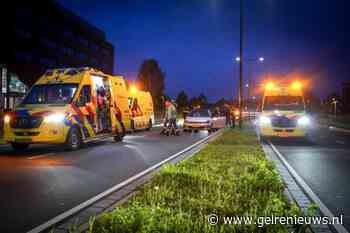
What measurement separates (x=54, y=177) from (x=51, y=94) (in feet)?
22.9

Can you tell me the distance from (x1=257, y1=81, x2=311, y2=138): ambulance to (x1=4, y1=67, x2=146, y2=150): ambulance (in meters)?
6.85

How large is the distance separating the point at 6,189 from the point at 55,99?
7.93 meters

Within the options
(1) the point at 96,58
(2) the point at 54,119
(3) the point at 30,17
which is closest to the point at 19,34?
(3) the point at 30,17

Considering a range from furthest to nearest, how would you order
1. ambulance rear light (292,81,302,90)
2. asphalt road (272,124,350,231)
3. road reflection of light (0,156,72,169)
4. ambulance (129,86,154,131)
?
ambulance (129,86,154,131) < ambulance rear light (292,81,302,90) < road reflection of light (0,156,72,169) < asphalt road (272,124,350,231)

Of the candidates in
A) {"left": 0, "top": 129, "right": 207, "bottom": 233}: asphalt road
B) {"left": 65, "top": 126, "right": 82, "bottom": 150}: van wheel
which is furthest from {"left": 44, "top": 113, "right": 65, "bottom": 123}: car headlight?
{"left": 0, "top": 129, "right": 207, "bottom": 233}: asphalt road

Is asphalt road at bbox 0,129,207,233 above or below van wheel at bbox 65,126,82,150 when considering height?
below

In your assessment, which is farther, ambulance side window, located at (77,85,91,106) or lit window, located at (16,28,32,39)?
lit window, located at (16,28,32,39)

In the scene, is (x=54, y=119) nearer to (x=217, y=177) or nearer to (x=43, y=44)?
(x=217, y=177)

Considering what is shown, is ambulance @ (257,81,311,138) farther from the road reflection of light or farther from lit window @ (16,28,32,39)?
lit window @ (16,28,32,39)

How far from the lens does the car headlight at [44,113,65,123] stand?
14.1 meters

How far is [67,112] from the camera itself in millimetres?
14617

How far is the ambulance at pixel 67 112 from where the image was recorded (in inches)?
555

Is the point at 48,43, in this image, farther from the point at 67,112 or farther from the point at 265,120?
the point at 67,112

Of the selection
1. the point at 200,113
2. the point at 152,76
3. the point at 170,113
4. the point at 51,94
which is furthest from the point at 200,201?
the point at 152,76
